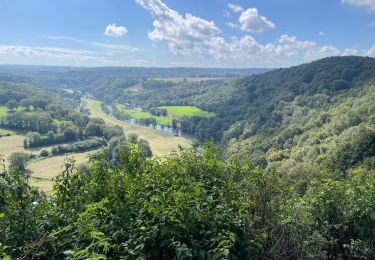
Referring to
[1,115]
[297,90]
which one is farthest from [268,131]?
[1,115]

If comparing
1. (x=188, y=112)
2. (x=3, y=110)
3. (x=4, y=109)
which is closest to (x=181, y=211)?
(x=3, y=110)

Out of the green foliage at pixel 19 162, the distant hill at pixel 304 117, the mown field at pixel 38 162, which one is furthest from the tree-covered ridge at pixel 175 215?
the mown field at pixel 38 162

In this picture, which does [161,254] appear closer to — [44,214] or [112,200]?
[112,200]

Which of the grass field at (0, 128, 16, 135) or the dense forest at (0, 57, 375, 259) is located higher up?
the dense forest at (0, 57, 375, 259)

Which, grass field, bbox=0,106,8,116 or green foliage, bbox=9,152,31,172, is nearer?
green foliage, bbox=9,152,31,172

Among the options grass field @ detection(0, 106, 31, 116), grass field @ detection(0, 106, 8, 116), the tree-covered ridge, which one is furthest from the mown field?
the tree-covered ridge

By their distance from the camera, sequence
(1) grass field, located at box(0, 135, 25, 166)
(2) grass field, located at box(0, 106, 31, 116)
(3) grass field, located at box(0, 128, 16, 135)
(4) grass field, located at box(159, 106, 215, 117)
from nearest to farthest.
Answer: (1) grass field, located at box(0, 135, 25, 166)
(3) grass field, located at box(0, 128, 16, 135)
(2) grass field, located at box(0, 106, 31, 116)
(4) grass field, located at box(159, 106, 215, 117)

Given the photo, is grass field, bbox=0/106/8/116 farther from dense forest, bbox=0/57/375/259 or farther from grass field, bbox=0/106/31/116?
dense forest, bbox=0/57/375/259
